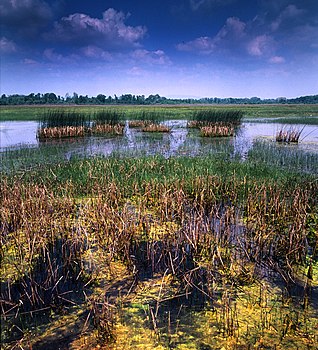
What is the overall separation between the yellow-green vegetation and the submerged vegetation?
2 centimetres

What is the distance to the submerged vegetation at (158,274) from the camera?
353 centimetres

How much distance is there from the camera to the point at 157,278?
474 cm

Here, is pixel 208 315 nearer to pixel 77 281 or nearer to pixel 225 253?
pixel 225 253

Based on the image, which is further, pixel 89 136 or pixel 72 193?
pixel 89 136

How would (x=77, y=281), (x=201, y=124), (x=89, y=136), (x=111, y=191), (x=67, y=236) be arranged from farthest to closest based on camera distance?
1. (x=201, y=124)
2. (x=89, y=136)
3. (x=111, y=191)
4. (x=67, y=236)
5. (x=77, y=281)

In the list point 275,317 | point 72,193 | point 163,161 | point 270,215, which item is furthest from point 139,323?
point 163,161

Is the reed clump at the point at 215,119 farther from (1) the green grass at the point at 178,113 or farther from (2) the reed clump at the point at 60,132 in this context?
(2) the reed clump at the point at 60,132

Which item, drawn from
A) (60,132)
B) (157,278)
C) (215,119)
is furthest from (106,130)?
(157,278)

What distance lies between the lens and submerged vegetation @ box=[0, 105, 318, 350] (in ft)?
11.6

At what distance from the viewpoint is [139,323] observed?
147 inches

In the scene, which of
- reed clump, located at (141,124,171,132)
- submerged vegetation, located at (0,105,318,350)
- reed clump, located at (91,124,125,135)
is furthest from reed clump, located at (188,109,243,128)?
submerged vegetation, located at (0,105,318,350)

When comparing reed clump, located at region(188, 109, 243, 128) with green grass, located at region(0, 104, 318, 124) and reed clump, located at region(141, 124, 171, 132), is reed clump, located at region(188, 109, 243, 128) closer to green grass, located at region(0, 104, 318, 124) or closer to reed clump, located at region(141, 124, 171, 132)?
reed clump, located at region(141, 124, 171, 132)

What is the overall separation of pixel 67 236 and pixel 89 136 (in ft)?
59.1

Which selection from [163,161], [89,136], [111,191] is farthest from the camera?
[89,136]
